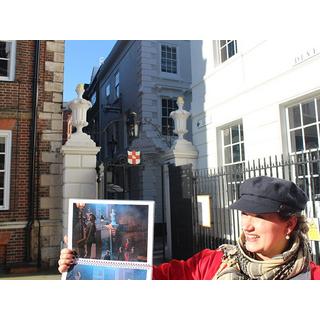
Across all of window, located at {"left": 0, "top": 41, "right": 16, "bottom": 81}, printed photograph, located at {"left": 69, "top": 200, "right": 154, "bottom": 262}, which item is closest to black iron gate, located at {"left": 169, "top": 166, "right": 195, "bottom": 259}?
window, located at {"left": 0, "top": 41, "right": 16, "bottom": 81}

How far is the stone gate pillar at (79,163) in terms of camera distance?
23.0ft

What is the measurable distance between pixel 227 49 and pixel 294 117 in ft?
7.93

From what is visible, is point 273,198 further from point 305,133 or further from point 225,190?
point 225,190

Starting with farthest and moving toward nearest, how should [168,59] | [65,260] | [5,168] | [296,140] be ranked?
[168,59]
[5,168]
[296,140]
[65,260]

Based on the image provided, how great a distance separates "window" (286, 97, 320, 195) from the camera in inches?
195

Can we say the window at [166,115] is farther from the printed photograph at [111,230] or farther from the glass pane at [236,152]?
the printed photograph at [111,230]

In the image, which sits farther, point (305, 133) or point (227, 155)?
point (227, 155)

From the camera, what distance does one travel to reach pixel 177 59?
14688 millimetres

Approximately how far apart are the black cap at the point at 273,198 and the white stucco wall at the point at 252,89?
3.72 metres

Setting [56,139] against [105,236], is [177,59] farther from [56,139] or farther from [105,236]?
[105,236]

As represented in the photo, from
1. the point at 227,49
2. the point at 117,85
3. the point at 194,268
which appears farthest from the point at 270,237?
the point at 117,85

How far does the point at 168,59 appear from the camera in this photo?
14531 millimetres

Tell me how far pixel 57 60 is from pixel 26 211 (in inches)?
145

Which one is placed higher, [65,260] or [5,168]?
[5,168]
